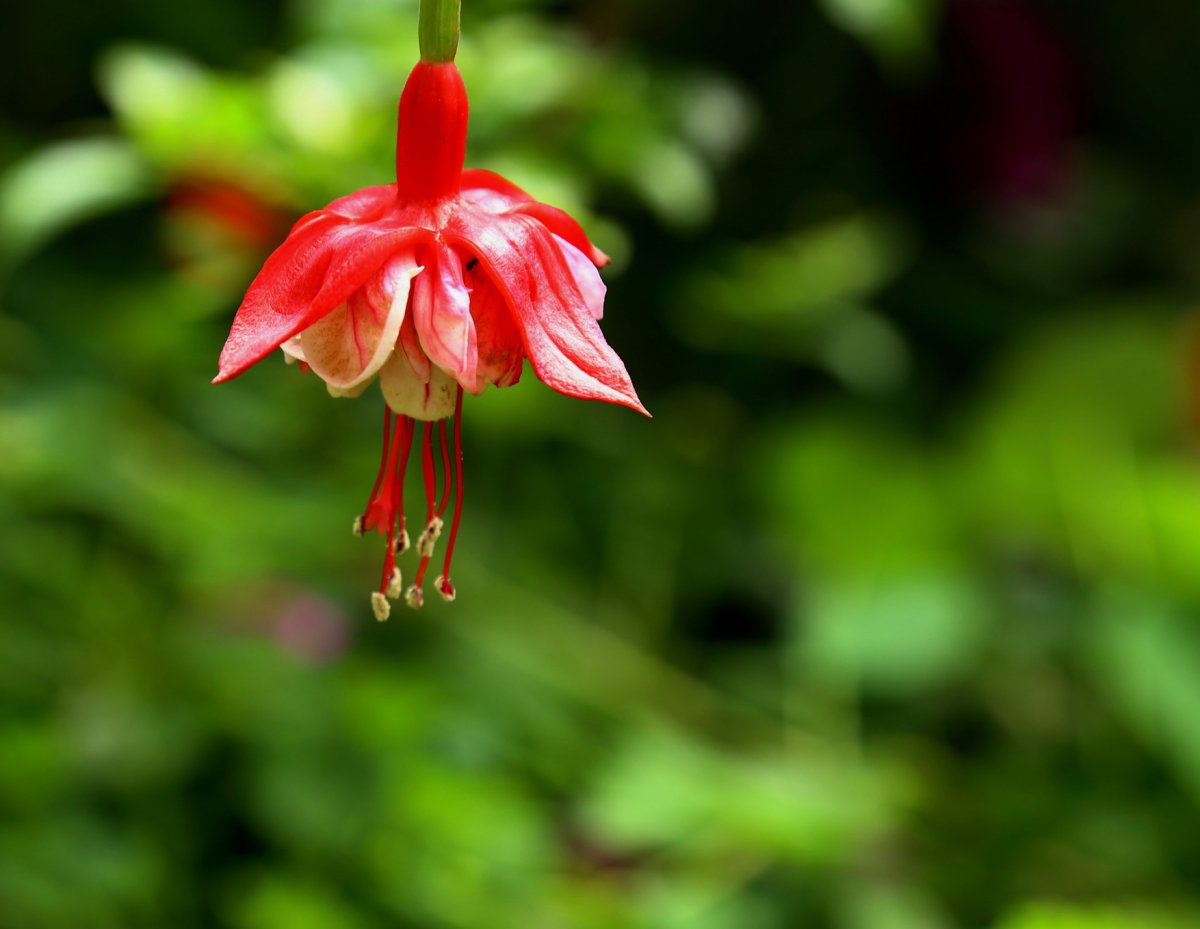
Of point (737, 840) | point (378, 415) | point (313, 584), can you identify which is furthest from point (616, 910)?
point (378, 415)

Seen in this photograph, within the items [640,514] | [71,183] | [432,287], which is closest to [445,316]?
[432,287]

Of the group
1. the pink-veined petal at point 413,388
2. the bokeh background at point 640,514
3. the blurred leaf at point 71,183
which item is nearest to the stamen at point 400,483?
the pink-veined petal at point 413,388

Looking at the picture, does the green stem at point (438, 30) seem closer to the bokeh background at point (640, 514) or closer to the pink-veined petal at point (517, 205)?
the pink-veined petal at point (517, 205)

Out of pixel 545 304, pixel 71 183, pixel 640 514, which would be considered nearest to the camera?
pixel 545 304

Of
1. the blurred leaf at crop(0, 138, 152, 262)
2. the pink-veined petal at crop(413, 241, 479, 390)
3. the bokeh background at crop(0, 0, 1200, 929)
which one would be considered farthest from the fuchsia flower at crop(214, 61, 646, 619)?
the blurred leaf at crop(0, 138, 152, 262)

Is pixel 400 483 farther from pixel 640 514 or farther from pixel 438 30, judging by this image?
pixel 640 514

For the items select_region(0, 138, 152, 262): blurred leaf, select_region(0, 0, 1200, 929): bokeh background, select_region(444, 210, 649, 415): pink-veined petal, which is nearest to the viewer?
select_region(444, 210, 649, 415): pink-veined petal

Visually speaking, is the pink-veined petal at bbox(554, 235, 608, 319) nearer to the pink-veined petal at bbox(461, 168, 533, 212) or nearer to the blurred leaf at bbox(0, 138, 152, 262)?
the pink-veined petal at bbox(461, 168, 533, 212)
